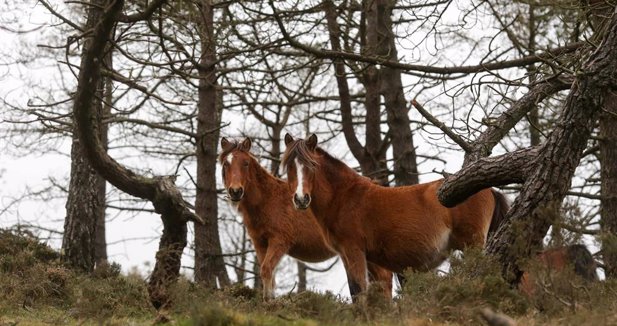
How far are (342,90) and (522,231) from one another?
9965 millimetres

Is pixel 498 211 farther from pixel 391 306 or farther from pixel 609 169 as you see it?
pixel 391 306

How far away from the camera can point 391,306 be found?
25.4ft

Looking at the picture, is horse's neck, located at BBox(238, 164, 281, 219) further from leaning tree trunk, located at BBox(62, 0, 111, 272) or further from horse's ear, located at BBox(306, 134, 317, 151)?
leaning tree trunk, located at BBox(62, 0, 111, 272)

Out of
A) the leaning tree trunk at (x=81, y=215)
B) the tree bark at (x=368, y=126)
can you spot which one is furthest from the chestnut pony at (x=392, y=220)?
the tree bark at (x=368, y=126)

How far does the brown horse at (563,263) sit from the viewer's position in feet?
24.9

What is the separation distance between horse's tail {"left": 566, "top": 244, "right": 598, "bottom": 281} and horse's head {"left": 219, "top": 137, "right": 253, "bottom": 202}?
586 cm

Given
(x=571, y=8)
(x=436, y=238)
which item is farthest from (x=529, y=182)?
(x=571, y=8)

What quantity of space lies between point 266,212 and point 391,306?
6.15m

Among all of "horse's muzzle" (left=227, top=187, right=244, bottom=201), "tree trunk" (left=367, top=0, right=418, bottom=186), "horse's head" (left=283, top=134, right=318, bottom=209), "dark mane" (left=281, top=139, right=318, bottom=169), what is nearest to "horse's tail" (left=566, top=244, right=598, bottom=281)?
"horse's head" (left=283, top=134, right=318, bottom=209)

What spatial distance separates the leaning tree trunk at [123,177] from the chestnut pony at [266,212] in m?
2.86

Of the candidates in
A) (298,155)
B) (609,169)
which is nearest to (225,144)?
(298,155)

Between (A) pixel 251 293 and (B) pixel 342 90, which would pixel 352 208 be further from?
(B) pixel 342 90

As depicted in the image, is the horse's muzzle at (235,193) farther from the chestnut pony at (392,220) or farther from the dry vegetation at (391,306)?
the dry vegetation at (391,306)

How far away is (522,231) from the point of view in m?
8.02
